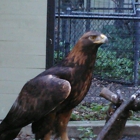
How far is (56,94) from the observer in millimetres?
5438

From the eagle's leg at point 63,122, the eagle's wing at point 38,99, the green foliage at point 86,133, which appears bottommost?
the green foliage at point 86,133

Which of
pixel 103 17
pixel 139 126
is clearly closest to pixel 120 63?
pixel 103 17

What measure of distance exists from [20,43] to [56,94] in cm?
222

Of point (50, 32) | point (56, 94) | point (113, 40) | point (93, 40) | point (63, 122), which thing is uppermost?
point (93, 40)

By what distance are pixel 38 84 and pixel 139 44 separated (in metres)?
4.52

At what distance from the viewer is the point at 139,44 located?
981 centimetres

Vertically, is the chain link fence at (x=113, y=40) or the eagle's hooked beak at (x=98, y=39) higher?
the eagle's hooked beak at (x=98, y=39)

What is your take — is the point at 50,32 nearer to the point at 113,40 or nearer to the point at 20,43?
the point at 20,43

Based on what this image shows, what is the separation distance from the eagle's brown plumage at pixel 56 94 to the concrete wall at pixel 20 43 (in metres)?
1.77

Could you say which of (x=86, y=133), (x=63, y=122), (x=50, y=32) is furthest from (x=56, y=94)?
(x=50, y=32)

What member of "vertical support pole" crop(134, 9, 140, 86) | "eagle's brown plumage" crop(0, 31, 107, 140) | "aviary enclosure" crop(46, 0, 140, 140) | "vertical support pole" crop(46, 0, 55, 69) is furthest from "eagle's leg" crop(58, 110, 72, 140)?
"vertical support pole" crop(134, 9, 140, 86)

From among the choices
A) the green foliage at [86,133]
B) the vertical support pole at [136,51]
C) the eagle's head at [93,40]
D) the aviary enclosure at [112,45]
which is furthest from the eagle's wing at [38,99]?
the vertical support pole at [136,51]

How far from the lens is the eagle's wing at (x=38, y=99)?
5414 millimetres

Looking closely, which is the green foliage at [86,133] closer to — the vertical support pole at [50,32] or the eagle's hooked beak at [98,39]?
the vertical support pole at [50,32]
